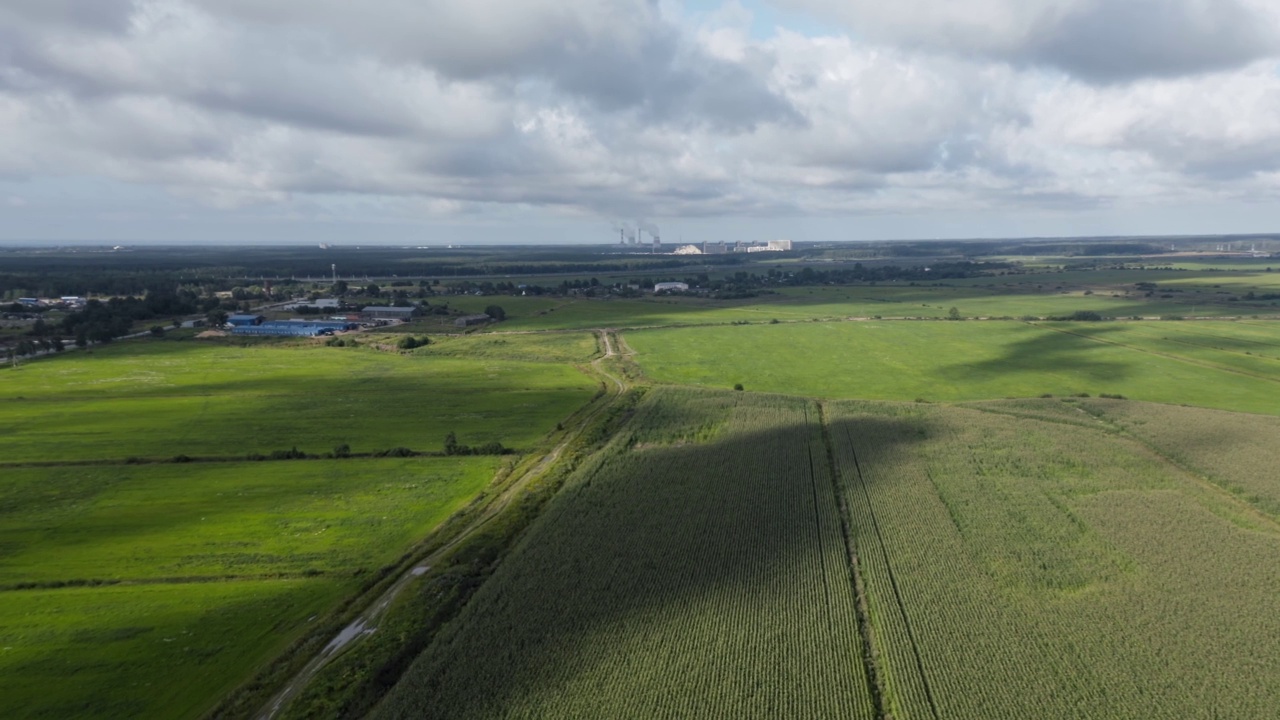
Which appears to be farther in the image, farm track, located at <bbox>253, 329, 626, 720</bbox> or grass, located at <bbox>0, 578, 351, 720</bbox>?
farm track, located at <bbox>253, 329, 626, 720</bbox>

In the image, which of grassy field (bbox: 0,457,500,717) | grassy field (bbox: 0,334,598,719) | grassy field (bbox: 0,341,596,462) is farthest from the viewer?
grassy field (bbox: 0,341,596,462)

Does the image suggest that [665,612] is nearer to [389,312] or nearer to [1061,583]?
[1061,583]

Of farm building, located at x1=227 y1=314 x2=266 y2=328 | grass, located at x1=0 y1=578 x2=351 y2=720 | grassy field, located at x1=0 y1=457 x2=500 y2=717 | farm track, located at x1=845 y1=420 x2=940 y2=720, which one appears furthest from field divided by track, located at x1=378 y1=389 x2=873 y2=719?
farm building, located at x1=227 y1=314 x2=266 y2=328

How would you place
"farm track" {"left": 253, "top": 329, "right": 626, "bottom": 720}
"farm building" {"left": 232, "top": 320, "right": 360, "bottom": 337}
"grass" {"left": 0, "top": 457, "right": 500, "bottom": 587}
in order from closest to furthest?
"farm track" {"left": 253, "top": 329, "right": 626, "bottom": 720}, "grass" {"left": 0, "top": 457, "right": 500, "bottom": 587}, "farm building" {"left": 232, "top": 320, "right": 360, "bottom": 337}

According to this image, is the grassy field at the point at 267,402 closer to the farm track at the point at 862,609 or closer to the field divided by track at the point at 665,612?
the field divided by track at the point at 665,612

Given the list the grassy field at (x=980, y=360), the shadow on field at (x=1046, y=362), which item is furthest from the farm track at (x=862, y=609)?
the shadow on field at (x=1046, y=362)

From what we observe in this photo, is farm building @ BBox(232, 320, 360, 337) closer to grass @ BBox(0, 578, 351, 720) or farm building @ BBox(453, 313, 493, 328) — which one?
farm building @ BBox(453, 313, 493, 328)

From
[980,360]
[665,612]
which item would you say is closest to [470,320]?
[980,360]
